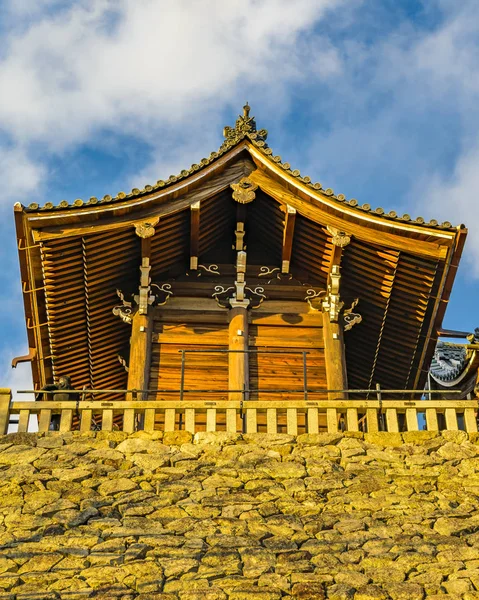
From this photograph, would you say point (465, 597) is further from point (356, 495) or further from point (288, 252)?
point (288, 252)

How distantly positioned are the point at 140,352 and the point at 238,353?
173cm

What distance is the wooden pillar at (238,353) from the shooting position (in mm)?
16147

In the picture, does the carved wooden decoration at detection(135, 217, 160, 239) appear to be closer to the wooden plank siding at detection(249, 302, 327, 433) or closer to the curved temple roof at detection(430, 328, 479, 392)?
the wooden plank siding at detection(249, 302, 327, 433)

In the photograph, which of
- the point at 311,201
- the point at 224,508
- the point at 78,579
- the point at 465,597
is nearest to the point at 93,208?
the point at 311,201

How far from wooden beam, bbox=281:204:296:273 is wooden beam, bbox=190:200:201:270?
1584 millimetres

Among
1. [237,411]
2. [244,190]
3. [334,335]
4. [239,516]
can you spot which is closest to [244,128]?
[244,190]

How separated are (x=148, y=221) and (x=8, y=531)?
22.1ft

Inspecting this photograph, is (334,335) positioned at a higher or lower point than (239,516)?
higher

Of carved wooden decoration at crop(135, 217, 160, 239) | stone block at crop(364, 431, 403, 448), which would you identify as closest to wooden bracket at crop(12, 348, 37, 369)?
carved wooden decoration at crop(135, 217, 160, 239)

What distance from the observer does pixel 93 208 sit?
52.5ft

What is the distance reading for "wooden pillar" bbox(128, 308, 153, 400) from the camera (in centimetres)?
1609

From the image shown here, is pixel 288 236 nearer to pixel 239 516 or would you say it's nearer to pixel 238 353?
pixel 238 353

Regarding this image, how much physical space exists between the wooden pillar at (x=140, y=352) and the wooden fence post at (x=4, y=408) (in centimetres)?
295

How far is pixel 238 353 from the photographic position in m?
16.6
